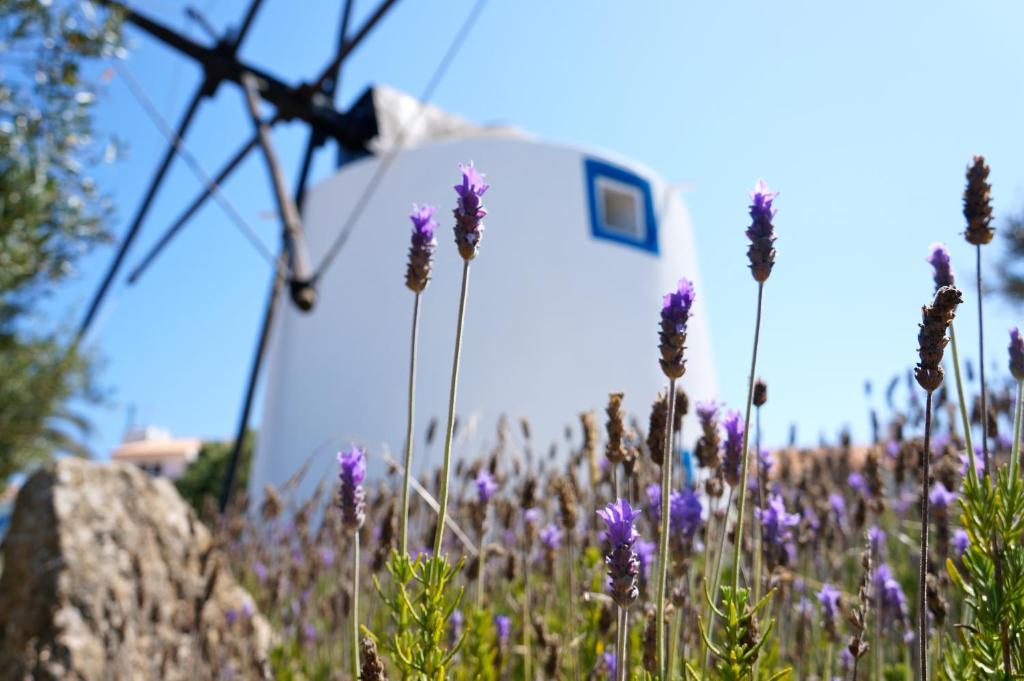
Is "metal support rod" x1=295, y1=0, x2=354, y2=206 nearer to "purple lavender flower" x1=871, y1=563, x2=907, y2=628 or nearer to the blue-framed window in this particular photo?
the blue-framed window

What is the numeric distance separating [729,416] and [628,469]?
217mm

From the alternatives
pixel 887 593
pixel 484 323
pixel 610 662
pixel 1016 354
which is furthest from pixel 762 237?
pixel 484 323

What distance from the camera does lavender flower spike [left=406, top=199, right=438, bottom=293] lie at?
1230 millimetres

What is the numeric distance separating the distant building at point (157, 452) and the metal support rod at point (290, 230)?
34.5 meters

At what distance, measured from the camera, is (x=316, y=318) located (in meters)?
10.7

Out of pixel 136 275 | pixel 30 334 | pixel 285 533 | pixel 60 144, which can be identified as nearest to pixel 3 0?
pixel 60 144

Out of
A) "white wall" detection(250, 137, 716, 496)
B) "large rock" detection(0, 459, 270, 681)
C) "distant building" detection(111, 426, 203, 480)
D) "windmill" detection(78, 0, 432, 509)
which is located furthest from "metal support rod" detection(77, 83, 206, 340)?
"distant building" detection(111, 426, 203, 480)

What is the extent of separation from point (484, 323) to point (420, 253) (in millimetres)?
8648

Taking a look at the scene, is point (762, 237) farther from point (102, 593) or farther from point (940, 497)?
point (102, 593)

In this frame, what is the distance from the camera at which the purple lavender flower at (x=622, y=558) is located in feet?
3.46

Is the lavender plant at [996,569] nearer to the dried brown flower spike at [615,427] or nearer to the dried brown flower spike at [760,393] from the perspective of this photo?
the dried brown flower spike at [760,393]

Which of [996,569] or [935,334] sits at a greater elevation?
[935,334]

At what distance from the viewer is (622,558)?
41.8 inches

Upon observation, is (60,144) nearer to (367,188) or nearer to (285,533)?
(285,533)
